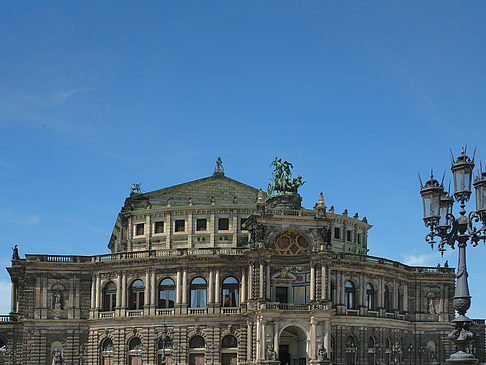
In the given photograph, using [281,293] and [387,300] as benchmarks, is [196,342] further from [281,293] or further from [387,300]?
[387,300]

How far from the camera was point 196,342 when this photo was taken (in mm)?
80812

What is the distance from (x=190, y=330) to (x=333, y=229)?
74.8 feet

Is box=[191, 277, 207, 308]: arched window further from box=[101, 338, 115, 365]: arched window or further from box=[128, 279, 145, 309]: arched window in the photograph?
box=[101, 338, 115, 365]: arched window

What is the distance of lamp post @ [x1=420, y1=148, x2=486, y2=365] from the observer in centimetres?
2720

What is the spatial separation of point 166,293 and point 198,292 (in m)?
3.70

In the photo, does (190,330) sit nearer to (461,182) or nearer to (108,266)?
(108,266)

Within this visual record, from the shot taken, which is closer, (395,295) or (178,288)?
(178,288)

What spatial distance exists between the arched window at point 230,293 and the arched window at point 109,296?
513 inches

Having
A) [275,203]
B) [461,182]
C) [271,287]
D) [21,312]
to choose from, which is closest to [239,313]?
[271,287]

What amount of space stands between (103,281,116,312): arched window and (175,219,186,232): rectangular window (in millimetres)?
10303

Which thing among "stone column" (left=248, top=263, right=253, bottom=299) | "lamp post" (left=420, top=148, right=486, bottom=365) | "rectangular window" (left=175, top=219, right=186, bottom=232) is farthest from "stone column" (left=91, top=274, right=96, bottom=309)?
"lamp post" (left=420, top=148, right=486, bottom=365)

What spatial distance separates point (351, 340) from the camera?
83875 millimetres

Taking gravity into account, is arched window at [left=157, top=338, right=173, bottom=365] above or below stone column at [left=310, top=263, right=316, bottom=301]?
below

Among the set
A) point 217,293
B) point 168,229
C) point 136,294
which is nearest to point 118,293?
point 136,294
